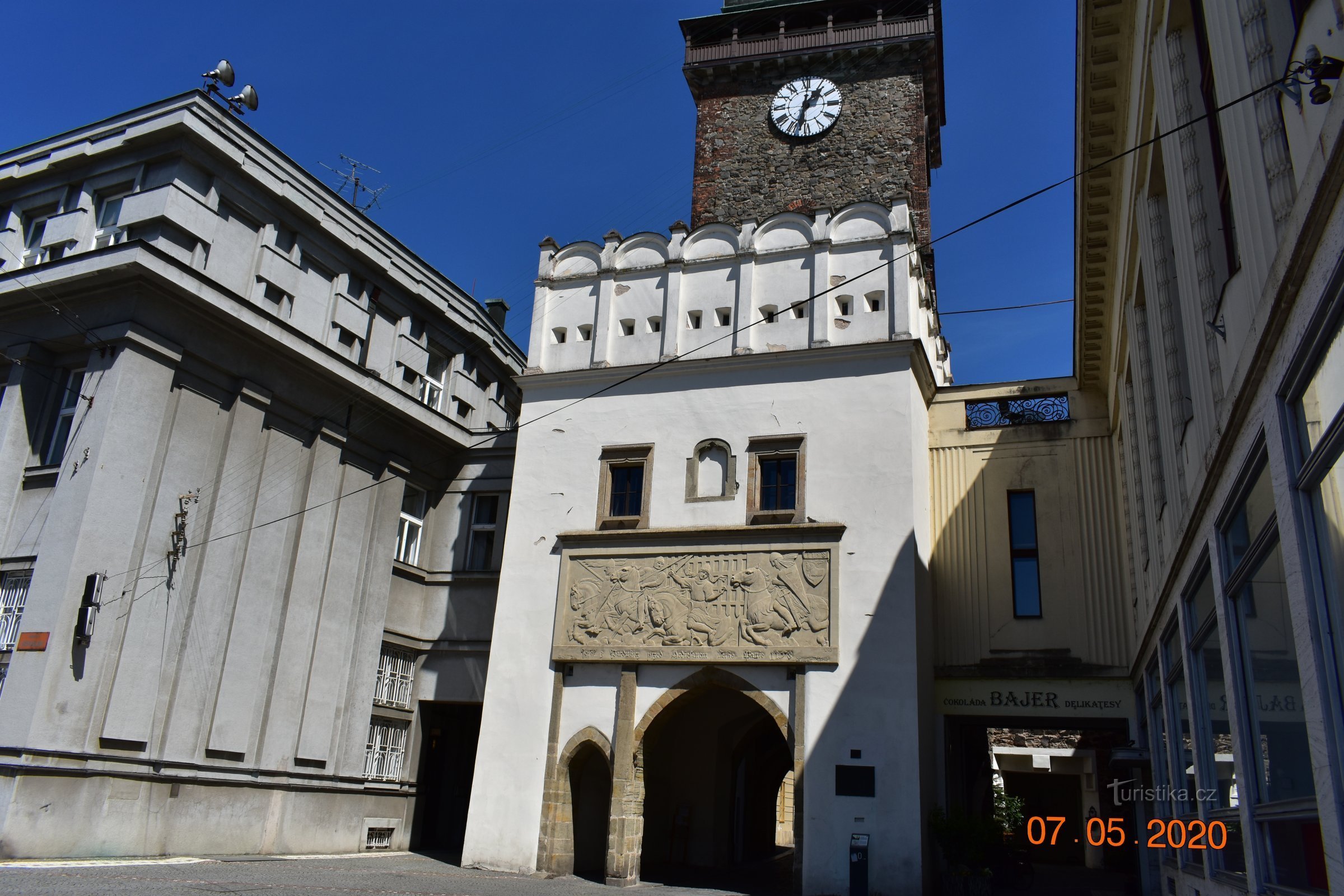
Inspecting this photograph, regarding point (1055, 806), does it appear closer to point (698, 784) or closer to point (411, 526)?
point (698, 784)

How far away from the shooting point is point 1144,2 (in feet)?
35.0

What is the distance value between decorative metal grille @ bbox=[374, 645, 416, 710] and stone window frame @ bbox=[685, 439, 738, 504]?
7173mm

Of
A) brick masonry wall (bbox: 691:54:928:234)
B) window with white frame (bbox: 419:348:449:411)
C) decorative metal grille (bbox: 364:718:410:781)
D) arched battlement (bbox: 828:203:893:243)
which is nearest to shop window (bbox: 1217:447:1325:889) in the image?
arched battlement (bbox: 828:203:893:243)

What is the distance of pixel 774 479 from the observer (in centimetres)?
1777

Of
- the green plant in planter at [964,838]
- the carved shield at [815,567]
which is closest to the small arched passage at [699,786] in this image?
the carved shield at [815,567]

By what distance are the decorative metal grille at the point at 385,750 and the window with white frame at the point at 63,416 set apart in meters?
7.32

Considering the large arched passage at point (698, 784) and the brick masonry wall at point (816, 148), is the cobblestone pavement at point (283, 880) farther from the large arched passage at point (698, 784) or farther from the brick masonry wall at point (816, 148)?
the brick masonry wall at point (816, 148)

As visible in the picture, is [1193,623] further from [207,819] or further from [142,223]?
[142,223]

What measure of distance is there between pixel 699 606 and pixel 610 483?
3.03 m

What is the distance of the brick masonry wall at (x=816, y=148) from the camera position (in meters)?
23.5

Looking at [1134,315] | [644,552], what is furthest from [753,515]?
[1134,315]

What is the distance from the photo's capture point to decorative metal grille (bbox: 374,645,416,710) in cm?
2009

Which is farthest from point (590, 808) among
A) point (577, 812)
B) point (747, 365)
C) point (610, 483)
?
point (747, 365)

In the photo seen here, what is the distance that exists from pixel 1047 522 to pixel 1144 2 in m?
9.84
